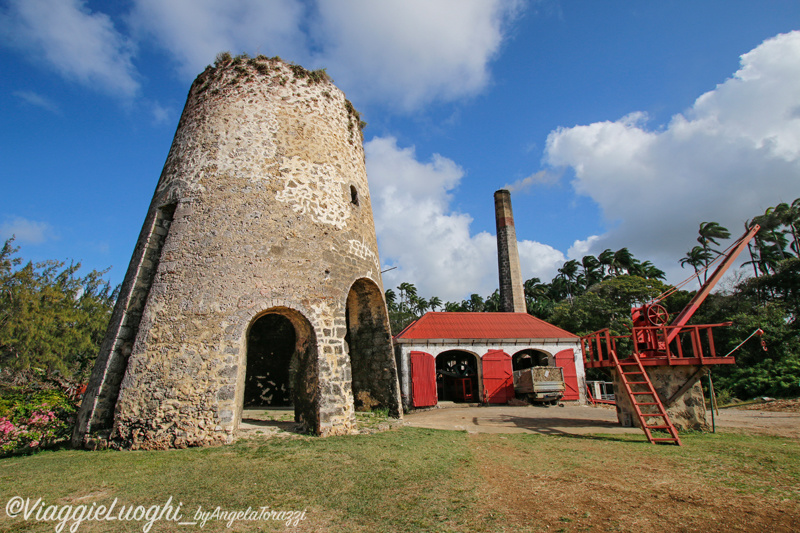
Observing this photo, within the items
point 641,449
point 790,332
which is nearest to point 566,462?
point 641,449

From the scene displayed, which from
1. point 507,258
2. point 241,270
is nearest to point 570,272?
point 507,258

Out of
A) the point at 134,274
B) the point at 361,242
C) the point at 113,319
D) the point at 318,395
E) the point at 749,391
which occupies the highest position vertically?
the point at 361,242

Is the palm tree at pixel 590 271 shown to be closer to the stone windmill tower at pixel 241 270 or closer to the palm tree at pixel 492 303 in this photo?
the palm tree at pixel 492 303

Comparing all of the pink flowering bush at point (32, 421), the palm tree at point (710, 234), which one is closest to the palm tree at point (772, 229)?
the palm tree at point (710, 234)

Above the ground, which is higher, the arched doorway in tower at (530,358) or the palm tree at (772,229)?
the palm tree at (772,229)

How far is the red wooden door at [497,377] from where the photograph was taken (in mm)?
18961

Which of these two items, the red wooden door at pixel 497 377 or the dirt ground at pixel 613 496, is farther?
the red wooden door at pixel 497 377

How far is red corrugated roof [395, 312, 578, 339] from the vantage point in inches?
778

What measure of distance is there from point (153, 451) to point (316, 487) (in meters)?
3.72

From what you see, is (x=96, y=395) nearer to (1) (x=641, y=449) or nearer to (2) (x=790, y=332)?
(1) (x=641, y=449)

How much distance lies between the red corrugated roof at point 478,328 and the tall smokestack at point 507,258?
8573mm

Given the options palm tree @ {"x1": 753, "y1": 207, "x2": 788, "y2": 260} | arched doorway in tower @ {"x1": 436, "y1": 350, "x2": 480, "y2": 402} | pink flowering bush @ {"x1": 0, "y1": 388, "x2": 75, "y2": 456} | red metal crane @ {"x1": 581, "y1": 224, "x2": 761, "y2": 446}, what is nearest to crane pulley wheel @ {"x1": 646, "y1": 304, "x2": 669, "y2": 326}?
red metal crane @ {"x1": 581, "y1": 224, "x2": 761, "y2": 446}

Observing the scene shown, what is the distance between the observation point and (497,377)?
19.2 metres

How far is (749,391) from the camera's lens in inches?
827
